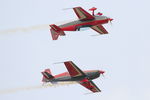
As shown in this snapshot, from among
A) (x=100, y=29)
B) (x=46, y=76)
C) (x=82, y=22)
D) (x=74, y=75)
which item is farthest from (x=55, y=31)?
(x=100, y=29)

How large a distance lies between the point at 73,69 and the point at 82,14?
11496mm

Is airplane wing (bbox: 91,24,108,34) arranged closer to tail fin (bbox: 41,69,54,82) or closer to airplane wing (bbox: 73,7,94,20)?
airplane wing (bbox: 73,7,94,20)

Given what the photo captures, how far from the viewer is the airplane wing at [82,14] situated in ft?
466

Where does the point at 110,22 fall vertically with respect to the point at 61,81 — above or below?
above

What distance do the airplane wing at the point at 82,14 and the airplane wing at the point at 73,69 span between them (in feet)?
32.2

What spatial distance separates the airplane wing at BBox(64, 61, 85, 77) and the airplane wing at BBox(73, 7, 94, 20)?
32.2ft

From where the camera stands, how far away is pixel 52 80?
14275 centimetres

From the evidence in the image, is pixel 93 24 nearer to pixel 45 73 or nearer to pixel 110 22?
pixel 110 22

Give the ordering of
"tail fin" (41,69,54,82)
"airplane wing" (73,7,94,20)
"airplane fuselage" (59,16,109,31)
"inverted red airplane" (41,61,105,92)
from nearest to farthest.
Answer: "inverted red airplane" (41,61,105,92), "airplane fuselage" (59,16,109,31), "airplane wing" (73,7,94,20), "tail fin" (41,69,54,82)

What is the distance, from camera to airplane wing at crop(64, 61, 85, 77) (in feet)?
456

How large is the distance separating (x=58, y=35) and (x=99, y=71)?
10783 mm

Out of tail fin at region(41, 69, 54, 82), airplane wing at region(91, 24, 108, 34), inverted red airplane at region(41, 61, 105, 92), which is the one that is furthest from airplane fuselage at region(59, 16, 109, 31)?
tail fin at region(41, 69, 54, 82)

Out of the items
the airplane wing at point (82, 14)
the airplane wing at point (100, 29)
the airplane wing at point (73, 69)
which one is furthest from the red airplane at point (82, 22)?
the airplane wing at point (73, 69)

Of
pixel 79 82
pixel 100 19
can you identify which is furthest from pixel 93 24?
pixel 79 82
